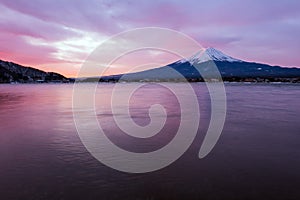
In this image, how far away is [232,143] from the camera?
1488cm

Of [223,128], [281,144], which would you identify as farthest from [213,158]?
[223,128]

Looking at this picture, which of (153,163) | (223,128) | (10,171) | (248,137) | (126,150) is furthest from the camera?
(223,128)

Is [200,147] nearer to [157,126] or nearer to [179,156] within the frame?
[179,156]

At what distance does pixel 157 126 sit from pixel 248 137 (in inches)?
264

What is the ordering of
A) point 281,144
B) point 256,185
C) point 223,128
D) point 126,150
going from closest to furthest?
point 256,185
point 126,150
point 281,144
point 223,128

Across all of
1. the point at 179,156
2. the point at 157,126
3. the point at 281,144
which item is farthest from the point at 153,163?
the point at 157,126

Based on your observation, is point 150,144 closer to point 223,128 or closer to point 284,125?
point 223,128

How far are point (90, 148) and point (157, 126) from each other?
7.35 meters

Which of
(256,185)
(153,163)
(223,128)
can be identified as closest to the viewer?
(256,185)

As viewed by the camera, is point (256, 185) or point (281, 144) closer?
point (256, 185)

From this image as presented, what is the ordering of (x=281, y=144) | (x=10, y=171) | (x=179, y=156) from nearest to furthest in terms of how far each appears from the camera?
(x=10, y=171), (x=179, y=156), (x=281, y=144)

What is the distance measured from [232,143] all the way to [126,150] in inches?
232

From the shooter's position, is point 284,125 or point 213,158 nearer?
point 213,158

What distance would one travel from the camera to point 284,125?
2038cm
